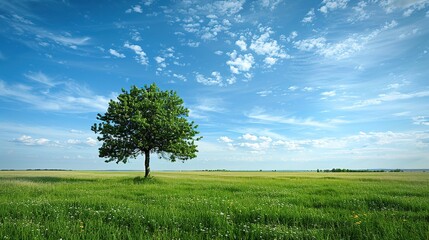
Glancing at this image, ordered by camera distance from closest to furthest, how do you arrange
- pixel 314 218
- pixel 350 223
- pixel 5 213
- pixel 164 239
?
pixel 164 239, pixel 350 223, pixel 314 218, pixel 5 213

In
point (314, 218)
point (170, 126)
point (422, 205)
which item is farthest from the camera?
point (170, 126)

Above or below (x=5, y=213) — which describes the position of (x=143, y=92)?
above

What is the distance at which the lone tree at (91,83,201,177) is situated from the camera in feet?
129

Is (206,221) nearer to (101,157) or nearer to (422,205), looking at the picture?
(422,205)

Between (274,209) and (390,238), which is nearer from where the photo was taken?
(390,238)

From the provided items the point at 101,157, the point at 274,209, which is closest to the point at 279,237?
the point at 274,209

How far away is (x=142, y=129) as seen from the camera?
130ft

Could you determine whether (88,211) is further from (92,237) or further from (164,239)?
(164,239)

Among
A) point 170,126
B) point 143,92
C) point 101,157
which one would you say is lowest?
point 101,157

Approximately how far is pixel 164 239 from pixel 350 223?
6.28 metres

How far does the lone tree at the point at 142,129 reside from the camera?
→ 39375mm

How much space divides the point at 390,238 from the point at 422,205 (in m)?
8.45

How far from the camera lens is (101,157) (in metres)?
40.5

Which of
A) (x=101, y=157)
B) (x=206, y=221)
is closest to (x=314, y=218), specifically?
(x=206, y=221)
